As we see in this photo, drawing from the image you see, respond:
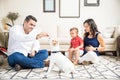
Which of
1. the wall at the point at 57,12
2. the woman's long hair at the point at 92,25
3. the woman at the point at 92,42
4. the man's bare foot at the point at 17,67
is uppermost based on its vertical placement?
the wall at the point at 57,12

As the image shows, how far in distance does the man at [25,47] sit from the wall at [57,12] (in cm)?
259

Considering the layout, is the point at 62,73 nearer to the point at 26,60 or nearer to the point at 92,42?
the point at 26,60

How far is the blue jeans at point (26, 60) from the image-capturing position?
130 inches

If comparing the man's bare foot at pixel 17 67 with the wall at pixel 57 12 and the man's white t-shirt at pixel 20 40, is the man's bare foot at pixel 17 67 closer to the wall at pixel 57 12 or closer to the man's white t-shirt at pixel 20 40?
the man's white t-shirt at pixel 20 40

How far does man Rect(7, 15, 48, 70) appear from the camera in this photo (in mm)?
3325

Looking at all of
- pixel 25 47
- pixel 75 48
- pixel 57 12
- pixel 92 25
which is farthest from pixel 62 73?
pixel 57 12

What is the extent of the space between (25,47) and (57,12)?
2.79 meters

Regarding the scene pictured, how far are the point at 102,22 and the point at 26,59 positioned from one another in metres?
3.30

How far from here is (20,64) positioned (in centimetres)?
334

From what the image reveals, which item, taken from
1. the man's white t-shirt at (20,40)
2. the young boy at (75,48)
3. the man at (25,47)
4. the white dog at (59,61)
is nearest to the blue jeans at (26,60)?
the man at (25,47)

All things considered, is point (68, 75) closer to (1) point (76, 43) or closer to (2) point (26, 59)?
(2) point (26, 59)

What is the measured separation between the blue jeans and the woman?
68 cm

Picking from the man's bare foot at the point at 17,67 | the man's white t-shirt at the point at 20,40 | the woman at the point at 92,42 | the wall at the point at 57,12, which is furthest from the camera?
the wall at the point at 57,12

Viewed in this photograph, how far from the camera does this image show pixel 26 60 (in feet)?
10.8
